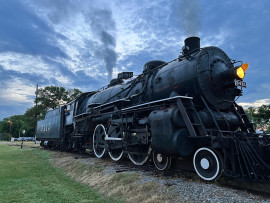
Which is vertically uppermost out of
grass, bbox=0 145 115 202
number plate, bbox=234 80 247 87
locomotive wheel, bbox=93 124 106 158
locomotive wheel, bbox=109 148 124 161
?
number plate, bbox=234 80 247 87

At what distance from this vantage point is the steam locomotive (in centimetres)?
523

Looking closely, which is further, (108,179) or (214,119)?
(108,179)

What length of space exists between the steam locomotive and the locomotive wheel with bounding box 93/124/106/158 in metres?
0.60

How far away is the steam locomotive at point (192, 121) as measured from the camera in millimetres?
5234

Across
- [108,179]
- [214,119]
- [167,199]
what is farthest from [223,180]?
[108,179]

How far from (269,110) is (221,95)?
30.6 feet

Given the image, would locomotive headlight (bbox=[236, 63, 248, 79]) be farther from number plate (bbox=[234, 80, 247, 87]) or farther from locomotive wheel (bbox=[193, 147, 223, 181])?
locomotive wheel (bbox=[193, 147, 223, 181])

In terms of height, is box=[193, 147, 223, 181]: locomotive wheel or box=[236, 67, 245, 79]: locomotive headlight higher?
box=[236, 67, 245, 79]: locomotive headlight

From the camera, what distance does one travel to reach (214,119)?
6.04 meters

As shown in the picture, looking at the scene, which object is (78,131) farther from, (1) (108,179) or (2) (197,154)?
(2) (197,154)

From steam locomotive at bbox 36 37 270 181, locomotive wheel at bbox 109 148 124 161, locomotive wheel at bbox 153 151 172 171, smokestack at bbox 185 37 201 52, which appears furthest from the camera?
locomotive wheel at bbox 109 148 124 161

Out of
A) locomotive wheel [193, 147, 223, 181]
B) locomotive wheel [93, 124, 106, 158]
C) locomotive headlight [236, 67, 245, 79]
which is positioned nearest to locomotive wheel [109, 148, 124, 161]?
locomotive wheel [93, 124, 106, 158]

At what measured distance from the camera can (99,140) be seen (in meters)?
10.5

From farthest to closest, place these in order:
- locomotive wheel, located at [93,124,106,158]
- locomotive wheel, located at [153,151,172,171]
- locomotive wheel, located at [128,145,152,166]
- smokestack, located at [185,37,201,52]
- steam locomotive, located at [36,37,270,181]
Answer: locomotive wheel, located at [93,124,106,158] → locomotive wheel, located at [128,145,152,166] → smokestack, located at [185,37,201,52] → locomotive wheel, located at [153,151,172,171] → steam locomotive, located at [36,37,270,181]
